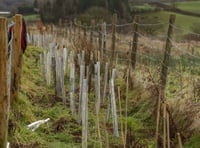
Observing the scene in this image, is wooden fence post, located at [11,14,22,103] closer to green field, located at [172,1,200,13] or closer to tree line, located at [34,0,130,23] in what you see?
tree line, located at [34,0,130,23]

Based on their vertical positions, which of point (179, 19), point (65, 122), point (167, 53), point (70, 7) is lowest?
point (179, 19)

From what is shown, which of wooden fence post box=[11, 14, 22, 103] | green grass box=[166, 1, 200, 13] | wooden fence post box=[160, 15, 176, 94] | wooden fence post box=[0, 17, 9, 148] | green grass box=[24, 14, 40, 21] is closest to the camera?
wooden fence post box=[0, 17, 9, 148]

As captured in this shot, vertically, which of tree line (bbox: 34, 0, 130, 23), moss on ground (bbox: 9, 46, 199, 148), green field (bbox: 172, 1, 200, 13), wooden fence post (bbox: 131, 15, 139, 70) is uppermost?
wooden fence post (bbox: 131, 15, 139, 70)

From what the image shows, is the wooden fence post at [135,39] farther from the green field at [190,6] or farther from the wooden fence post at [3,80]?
the green field at [190,6]

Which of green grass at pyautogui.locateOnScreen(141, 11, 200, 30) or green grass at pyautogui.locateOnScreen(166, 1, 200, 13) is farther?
green grass at pyautogui.locateOnScreen(166, 1, 200, 13)

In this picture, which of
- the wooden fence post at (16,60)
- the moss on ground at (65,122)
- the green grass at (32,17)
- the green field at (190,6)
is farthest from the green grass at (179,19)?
the wooden fence post at (16,60)

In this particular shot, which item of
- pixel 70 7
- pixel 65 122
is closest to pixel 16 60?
pixel 65 122

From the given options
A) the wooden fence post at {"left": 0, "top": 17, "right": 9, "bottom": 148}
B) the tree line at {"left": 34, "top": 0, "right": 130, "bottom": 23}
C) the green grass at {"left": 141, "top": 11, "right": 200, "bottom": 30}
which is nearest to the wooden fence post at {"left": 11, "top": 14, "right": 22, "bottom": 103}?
the wooden fence post at {"left": 0, "top": 17, "right": 9, "bottom": 148}

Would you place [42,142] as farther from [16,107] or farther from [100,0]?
[100,0]

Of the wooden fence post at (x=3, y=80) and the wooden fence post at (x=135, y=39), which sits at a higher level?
the wooden fence post at (x=3, y=80)

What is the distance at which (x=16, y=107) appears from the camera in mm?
6574

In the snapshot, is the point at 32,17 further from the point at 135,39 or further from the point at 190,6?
the point at 135,39

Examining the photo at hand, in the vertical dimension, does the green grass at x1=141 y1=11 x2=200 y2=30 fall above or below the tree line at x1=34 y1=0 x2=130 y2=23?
below

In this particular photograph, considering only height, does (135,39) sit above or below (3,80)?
below
